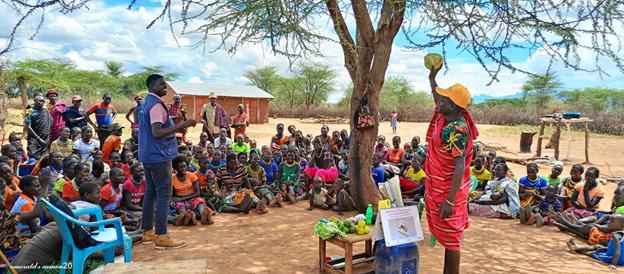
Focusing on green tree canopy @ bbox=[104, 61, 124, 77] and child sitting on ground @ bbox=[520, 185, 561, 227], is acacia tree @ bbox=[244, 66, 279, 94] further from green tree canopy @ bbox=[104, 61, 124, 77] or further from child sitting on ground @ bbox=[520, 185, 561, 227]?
child sitting on ground @ bbox=[520, 185, 561, 227]

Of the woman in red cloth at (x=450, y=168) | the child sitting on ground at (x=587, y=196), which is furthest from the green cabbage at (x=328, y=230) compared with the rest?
the child sitting on ground at (x=587, y=196)

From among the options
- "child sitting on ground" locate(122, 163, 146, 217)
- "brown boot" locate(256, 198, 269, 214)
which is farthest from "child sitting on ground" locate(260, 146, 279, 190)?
"child sitting on ground" locate(122, 163, 146, 217)

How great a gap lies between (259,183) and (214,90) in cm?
1911

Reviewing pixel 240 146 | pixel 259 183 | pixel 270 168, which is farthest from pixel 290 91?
pixel 259 183

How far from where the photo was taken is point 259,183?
6.94 m

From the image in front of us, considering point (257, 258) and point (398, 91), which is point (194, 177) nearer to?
point (257, 258)

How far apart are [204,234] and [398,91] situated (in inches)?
1491

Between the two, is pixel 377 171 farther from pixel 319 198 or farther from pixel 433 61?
pixel 433 61

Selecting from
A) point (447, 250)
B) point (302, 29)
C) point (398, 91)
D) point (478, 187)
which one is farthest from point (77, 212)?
point (398, 91)

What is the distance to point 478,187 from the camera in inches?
283

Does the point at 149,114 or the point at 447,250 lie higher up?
the point at 149,114

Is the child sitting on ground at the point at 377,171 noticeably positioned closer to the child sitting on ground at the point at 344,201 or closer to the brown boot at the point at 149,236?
the child sitting on ground at the point at 344,201

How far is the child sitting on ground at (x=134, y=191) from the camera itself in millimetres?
5297

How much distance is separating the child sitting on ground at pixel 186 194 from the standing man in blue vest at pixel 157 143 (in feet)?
4.63
